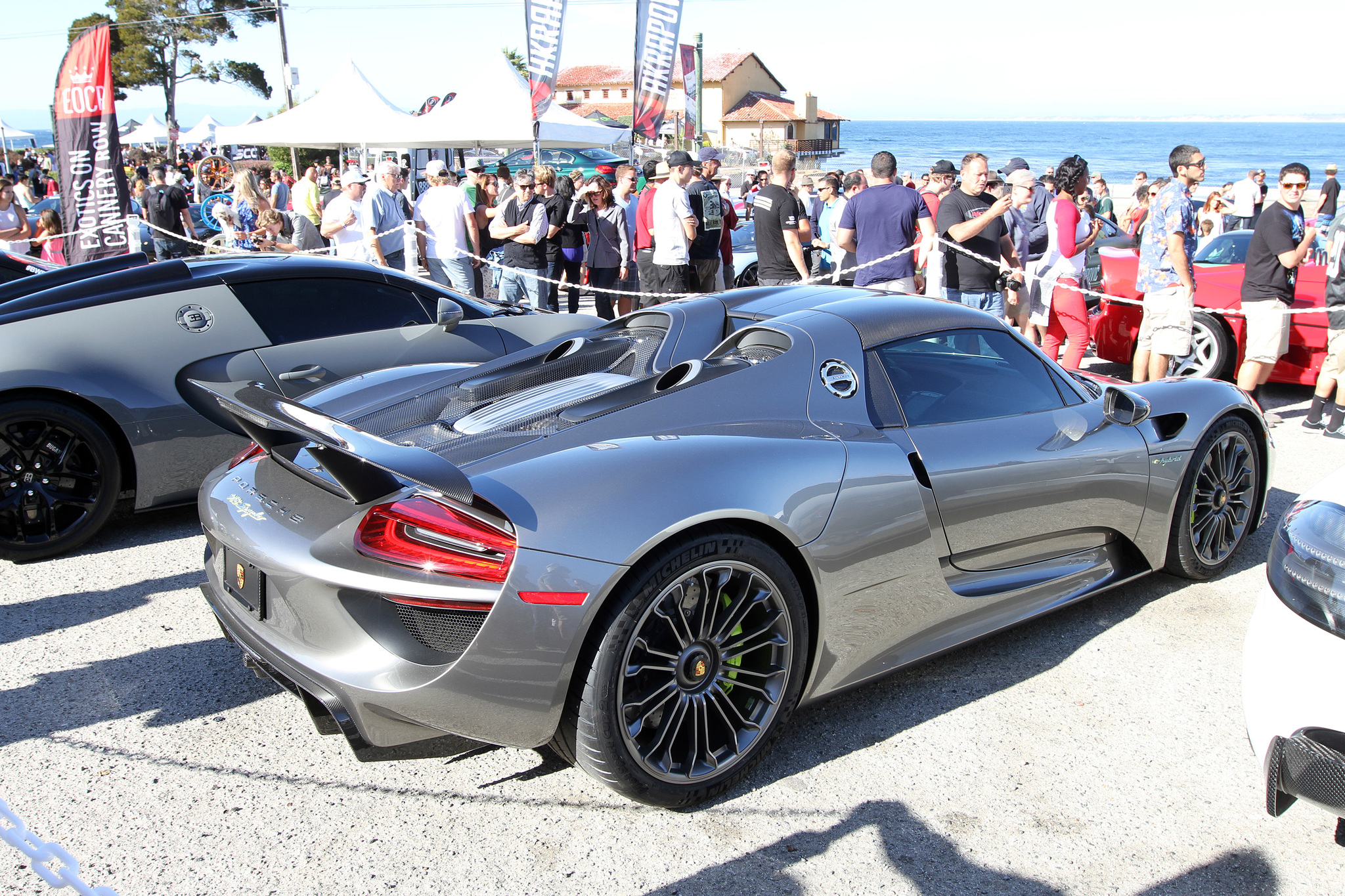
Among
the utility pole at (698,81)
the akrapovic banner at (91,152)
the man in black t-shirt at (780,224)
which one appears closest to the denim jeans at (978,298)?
the man in black t-shirt at (780,224)

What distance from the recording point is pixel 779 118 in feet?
293

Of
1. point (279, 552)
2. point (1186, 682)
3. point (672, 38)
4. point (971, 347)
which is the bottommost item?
point (1186, 682)

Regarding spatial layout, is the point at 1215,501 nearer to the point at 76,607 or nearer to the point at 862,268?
the point at 862,268

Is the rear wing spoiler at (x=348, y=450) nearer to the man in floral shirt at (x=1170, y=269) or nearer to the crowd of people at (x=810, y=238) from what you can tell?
Result: the crowd of people at (x=810, y=238)

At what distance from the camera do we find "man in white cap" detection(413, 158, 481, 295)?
29.6 feet

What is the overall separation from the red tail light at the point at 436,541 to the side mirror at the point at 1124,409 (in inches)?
94.3

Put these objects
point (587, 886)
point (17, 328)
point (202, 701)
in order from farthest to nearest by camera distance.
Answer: point (17, 328)
point (202, 701)
point (587, 886)

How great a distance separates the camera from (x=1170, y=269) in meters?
6.65

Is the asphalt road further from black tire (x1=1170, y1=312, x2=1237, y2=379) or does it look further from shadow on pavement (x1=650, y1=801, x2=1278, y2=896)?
black tire (x1=1170, y1=312, x2=1237, y2=379)

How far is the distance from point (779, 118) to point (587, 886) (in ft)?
305

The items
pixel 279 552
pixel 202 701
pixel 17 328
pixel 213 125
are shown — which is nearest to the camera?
pixel 279 552

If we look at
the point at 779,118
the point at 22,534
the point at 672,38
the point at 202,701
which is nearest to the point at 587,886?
the point at 202,701

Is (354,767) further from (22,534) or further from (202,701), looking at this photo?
(22,534)

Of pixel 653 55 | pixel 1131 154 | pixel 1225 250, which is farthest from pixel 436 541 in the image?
pixel 1131 154
